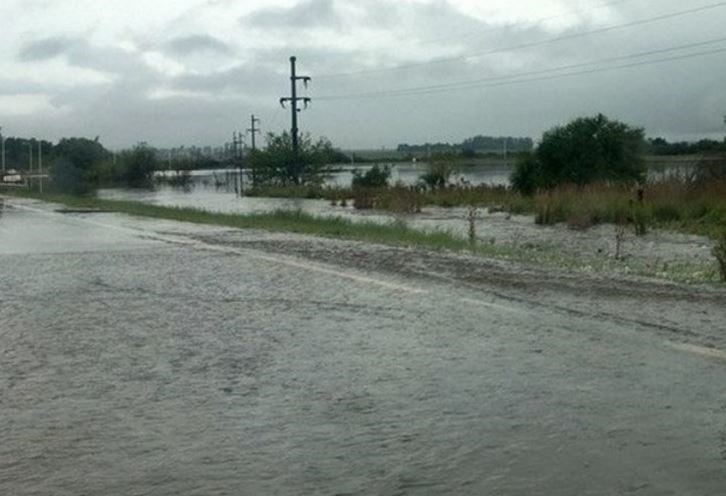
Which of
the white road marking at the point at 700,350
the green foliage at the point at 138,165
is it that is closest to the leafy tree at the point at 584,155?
the white road marking at the point at 700,350

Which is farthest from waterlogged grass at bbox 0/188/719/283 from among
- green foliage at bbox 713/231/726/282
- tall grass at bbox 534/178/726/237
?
tall grass at bbox 534/178/726/237

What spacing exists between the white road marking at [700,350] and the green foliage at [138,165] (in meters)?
119

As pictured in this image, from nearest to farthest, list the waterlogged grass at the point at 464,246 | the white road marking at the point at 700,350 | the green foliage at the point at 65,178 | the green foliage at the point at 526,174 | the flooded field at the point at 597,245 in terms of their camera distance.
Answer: the white road marking at the point at 700,350 → the waterlogged grass at the point at 464,246 → the flooded field at the point at 597,245 → the green foliage at the point at 526,174 → the green foliage at the point at 65,178

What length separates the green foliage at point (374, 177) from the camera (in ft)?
215

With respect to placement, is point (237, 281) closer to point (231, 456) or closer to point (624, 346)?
point (624, 346)

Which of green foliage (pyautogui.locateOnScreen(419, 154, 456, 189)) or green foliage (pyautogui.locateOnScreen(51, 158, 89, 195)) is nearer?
green foliage (pyautogui.locateOnScreen(419, 154, 456, 189))

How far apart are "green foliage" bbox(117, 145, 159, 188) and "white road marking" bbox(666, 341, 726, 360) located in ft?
391

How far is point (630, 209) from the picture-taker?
1219 inches

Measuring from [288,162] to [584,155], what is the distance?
109 feet

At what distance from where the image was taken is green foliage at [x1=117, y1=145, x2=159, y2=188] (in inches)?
4998

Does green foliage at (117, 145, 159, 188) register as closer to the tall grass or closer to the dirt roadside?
the tall grass

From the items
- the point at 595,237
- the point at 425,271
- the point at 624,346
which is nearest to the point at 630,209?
the point at 595,237

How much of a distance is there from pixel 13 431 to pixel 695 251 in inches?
690

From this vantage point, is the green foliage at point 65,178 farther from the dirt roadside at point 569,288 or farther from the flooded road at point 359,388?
the flooded road at point 359,388
